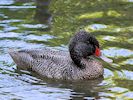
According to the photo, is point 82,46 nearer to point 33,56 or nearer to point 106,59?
point 106,59

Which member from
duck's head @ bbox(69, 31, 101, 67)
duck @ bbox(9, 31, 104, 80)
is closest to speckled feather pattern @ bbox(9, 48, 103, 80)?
duck @ bbox(9, 31, 104, 80)

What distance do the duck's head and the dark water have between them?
57 centimetres

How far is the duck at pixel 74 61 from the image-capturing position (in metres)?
14.3

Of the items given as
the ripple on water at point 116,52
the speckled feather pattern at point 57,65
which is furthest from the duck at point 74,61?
the ripple on water at point 116,52

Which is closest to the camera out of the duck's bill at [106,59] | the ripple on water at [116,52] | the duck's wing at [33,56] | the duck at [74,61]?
the duck's bill at [106,59]

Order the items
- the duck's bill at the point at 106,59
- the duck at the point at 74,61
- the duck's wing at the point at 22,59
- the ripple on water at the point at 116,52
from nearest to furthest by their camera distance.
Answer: the duck's bill at the point at 106,59, the duck at the point at 74,61, the duck's wing at the point at 22,59, the ripple on water at the point at 116,52

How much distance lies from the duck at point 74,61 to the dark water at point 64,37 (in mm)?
195

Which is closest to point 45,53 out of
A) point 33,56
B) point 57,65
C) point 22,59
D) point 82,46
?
point 33,56

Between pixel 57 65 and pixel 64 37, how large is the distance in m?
2.33

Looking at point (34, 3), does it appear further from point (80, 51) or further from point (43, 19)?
point (80, 51)

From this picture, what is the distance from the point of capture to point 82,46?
14477 mm

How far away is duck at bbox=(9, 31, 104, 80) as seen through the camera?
46.9 feet

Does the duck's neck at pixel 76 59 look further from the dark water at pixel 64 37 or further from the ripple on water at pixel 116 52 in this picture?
the ripple on water at pixel 116 52

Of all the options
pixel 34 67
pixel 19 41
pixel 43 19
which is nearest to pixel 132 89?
pixel 34 67
